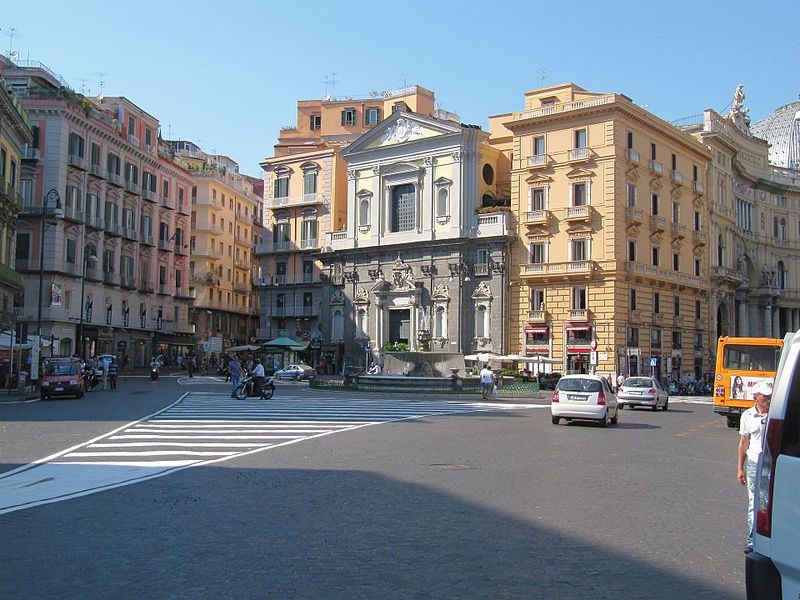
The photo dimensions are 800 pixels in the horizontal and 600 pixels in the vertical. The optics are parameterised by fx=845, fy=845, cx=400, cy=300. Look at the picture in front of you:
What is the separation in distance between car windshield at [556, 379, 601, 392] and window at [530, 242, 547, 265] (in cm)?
3478

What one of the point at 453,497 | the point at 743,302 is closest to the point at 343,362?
the point at 743,302

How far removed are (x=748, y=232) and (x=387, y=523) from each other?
249 ft

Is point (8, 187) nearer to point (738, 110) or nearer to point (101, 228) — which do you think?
point (101, 228)

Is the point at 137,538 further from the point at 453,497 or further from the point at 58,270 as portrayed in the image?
the point at 58,270

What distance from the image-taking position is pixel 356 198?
70.0m

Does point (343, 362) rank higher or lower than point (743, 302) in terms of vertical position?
lower

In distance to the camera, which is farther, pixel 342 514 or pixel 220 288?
pixel 220 288

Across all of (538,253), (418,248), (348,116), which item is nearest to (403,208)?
(418,248)

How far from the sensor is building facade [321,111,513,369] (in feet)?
205

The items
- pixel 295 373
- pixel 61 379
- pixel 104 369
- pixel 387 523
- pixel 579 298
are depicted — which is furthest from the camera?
pixel 295 373

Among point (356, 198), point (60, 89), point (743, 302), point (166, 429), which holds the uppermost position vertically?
point (60, 89)

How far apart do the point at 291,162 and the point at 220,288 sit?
17.0m

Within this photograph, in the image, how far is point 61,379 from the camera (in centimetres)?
3425

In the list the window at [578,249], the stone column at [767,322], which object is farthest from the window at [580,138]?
the stone column at [767,322]
